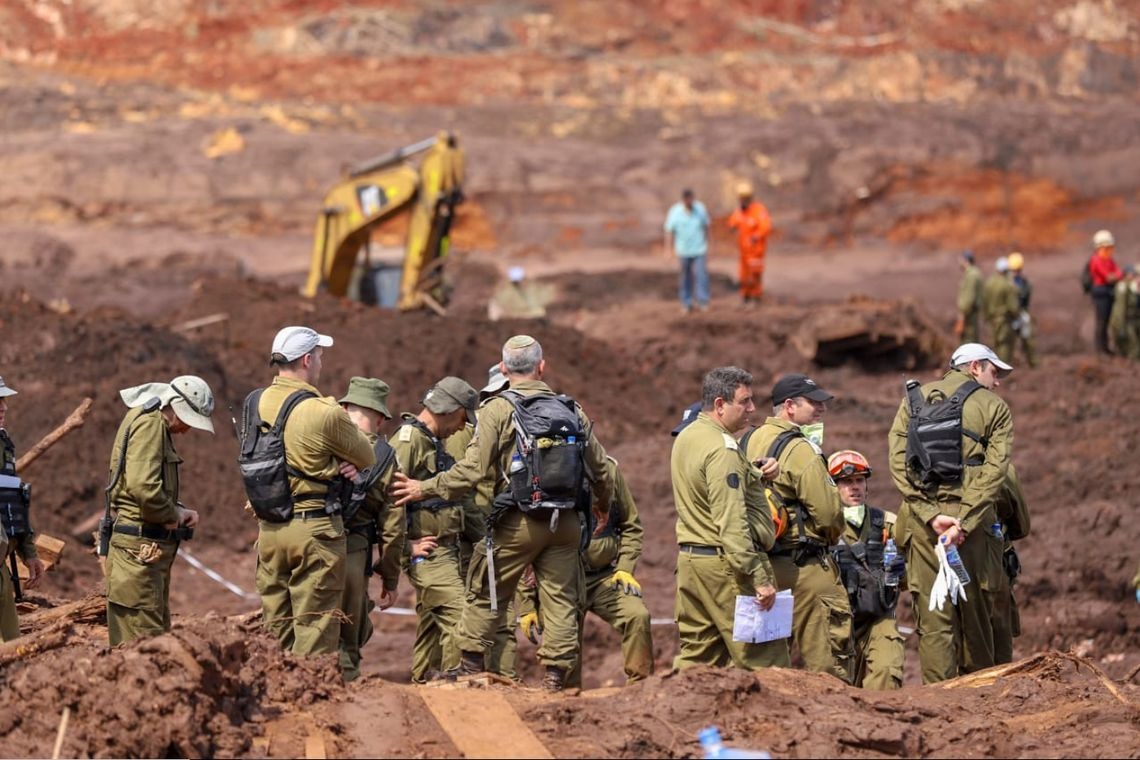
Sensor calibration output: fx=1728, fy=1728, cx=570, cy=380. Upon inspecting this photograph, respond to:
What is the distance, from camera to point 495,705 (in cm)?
802

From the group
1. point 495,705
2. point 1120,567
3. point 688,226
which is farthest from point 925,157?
point 495,705

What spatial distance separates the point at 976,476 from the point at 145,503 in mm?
4692

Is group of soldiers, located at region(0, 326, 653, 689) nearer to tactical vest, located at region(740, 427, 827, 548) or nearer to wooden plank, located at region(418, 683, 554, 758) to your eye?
tactical vest, located at region(740, 427, 827, 548)

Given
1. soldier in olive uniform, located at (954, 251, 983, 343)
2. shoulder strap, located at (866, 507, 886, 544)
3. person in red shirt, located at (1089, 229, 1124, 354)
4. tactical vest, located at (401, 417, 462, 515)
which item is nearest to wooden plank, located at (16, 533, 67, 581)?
tactical vest, located at (401, 417, 462, 515)

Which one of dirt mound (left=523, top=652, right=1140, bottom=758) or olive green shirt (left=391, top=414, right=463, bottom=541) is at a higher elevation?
olive green shirt (left=391, top=414, right=463, bottom=541)

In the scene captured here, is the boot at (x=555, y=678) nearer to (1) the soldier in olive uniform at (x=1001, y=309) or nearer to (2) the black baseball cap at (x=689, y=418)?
(2) the black baseball cap at (x=689, y=418)

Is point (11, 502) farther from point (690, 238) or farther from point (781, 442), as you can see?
point (690, 238)

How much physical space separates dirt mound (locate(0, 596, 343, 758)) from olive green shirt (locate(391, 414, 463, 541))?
2583 mm

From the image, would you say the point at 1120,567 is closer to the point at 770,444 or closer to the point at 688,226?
the point at 770,444

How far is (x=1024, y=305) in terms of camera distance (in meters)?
24.9

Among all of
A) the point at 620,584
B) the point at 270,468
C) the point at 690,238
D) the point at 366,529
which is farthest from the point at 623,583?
the point at 690,238

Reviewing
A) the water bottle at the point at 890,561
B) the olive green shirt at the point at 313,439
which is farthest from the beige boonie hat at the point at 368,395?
the water bottle at the point at 890,561

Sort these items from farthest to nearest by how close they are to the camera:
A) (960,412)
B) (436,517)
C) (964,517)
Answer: (436,517) < (960,412) < (964,517)

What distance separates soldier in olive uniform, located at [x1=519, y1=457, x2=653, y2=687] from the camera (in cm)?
1012
